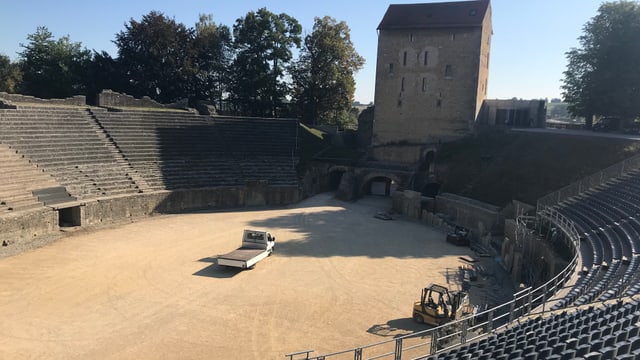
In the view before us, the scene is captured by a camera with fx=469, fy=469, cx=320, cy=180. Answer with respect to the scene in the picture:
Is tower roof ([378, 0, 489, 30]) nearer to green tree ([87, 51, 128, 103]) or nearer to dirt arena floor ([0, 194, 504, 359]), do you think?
dirt arena floor ([0, 194, 504, 359])

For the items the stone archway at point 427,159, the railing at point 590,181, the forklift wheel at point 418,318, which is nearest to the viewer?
the forklift wheel at point 418,318

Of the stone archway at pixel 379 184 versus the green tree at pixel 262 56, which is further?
the green tree at pixel 262 56

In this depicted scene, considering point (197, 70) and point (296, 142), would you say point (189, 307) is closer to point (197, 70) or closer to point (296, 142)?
point (296, 142)

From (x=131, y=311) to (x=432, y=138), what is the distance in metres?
33.0

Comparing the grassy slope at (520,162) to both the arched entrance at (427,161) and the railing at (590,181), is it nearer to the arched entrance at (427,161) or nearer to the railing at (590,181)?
the arched entrance at (427,161)

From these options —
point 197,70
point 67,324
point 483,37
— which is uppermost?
point 483,37

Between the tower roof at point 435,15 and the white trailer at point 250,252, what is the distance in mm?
28307

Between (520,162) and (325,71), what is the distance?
24.5 metres

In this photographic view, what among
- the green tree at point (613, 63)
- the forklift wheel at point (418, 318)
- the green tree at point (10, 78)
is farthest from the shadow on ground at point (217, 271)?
the green tree at point (10, 78)

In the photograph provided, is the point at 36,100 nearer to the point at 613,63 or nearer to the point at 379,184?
the point at 379,184

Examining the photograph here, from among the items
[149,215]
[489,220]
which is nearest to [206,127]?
[149,215]

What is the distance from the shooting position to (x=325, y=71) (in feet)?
170

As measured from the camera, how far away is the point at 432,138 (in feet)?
144

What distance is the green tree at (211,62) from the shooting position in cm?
5416
